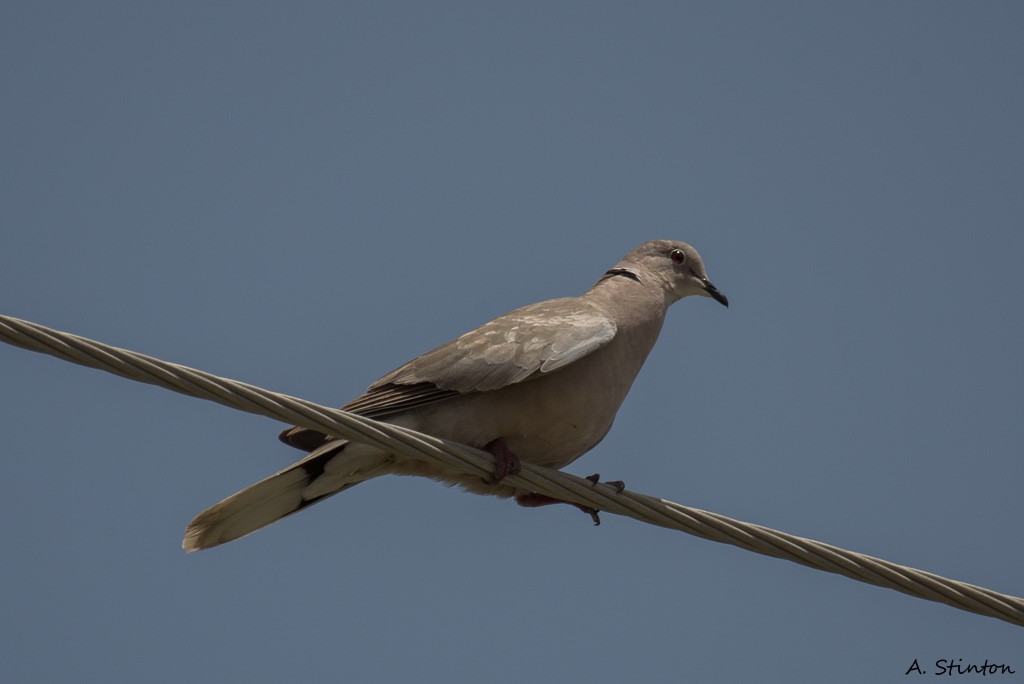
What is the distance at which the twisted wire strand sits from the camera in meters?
3.99

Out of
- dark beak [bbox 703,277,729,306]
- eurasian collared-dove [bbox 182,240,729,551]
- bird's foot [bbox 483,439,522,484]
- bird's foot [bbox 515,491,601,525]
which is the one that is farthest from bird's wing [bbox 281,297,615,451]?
dark beak [bbox 703,277,729,306]

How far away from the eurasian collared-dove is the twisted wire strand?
1.93 ft

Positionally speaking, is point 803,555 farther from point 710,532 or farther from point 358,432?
point 358,432

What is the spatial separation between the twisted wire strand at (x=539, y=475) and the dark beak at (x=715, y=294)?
2.85 meters

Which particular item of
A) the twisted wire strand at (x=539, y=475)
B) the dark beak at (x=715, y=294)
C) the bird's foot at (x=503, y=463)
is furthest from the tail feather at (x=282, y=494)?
the dark beak at (x=715, y=294)

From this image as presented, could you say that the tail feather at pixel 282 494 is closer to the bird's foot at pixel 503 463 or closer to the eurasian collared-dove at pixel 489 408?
the eurasian collared-dove at pixel 489 408

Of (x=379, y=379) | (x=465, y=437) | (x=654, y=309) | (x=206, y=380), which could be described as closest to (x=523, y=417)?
(x=465, y=437)

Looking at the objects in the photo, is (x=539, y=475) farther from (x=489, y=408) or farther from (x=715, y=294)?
(x=715, y=294)

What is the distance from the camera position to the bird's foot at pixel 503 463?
17.9 feet

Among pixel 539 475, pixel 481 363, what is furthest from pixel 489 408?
pixel 539 475

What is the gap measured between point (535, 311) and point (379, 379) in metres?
0.88

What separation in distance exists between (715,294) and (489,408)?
2369 mm

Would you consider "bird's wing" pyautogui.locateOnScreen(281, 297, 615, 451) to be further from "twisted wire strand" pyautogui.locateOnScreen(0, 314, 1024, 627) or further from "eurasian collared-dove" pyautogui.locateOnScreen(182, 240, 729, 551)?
"twisted wire strand" pyautogui.locateOnScreen(0, 314, 1024, 627)

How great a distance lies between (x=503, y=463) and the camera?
217 inches
